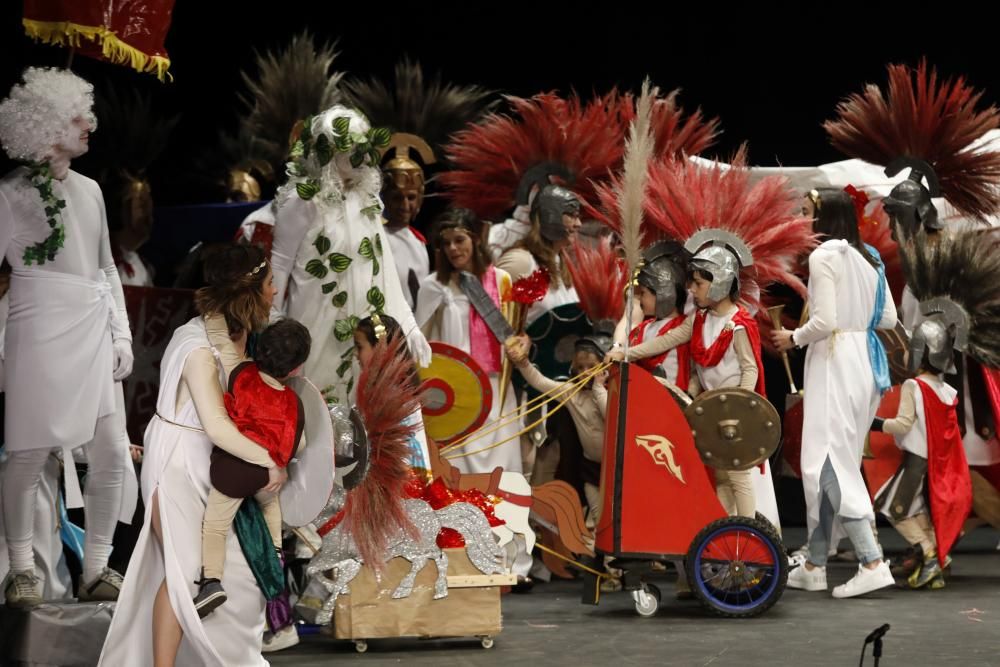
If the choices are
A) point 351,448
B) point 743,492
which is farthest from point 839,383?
point 351,448

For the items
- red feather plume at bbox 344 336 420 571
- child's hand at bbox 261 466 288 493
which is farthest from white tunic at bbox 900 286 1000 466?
child's hand at bbox 261 466 288 493

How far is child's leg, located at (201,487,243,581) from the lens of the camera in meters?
4.55

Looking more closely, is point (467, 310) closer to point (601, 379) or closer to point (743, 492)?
point (601, 379)

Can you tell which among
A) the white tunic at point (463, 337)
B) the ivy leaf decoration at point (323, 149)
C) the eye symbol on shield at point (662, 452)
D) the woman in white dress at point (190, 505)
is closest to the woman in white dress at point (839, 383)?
the eye symbol on shield at point (662, 452)

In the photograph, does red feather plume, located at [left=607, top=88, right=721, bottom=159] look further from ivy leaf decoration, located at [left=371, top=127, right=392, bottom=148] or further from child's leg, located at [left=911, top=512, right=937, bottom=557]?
child's leg, located at [left=911, top=512, right=937, bottom=557]

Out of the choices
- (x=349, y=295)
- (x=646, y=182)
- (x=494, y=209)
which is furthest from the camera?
(x=494, y=209)

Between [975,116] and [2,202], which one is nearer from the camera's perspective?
[2,202]

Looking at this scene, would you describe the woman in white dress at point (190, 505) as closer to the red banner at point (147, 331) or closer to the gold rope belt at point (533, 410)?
the red banner at point (147, 331)

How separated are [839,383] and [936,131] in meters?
1.82

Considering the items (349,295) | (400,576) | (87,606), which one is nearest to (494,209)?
(349,295)

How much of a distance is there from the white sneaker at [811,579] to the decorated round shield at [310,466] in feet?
9.52

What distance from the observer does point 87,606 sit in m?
5.07

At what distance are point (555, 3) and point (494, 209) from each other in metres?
2.05

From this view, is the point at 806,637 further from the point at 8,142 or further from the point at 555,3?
the point at 555,3
